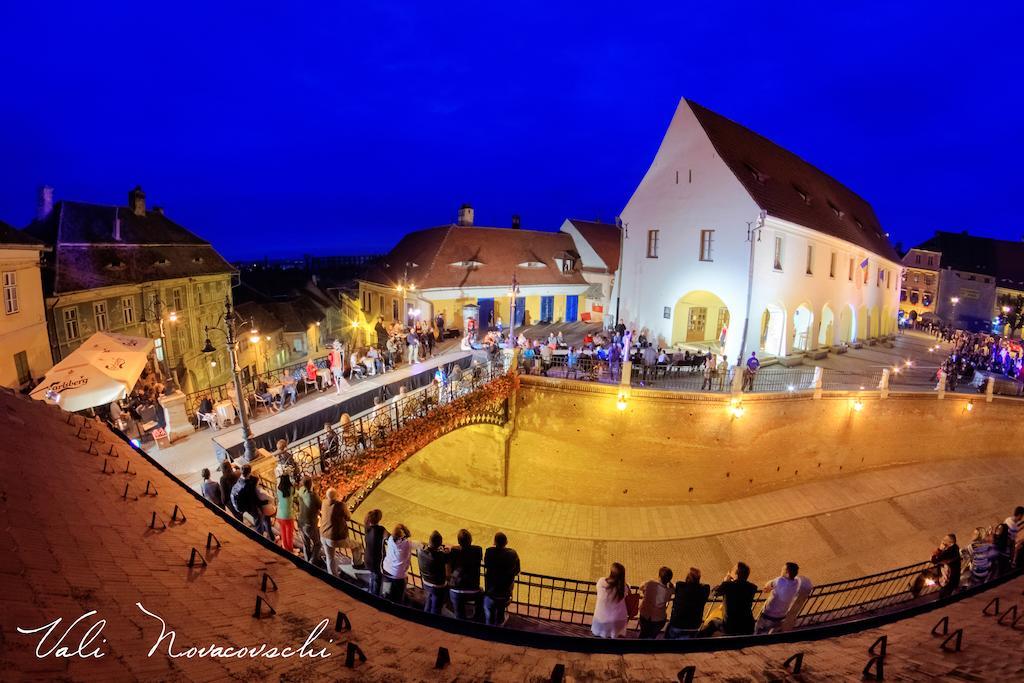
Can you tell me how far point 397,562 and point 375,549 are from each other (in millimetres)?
383

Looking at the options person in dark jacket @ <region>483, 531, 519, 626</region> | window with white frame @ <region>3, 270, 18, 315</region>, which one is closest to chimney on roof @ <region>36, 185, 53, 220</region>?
window with white frame @ <region>3, 270, 18, 315</region>

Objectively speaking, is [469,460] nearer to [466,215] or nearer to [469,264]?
[469,264]

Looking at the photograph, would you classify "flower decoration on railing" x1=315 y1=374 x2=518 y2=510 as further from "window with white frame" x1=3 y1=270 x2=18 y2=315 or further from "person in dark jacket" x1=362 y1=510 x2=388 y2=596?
"window with white frame" x1=3 y1=270 x2=18 y2=315

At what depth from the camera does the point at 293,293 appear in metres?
46.1

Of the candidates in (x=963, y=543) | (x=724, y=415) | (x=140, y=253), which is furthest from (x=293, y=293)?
(x=963, y=543)

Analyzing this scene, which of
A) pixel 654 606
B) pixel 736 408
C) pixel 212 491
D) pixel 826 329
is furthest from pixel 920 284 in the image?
pixel 212 491

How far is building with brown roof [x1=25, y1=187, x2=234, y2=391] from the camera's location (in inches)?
906

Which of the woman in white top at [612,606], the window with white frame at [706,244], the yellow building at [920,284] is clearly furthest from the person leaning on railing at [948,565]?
the yellow building at [920,284]

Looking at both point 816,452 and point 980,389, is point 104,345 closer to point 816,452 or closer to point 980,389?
point 816,452

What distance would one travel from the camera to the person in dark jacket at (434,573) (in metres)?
6.62

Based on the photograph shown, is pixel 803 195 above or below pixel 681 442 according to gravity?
above

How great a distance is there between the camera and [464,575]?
6.56m

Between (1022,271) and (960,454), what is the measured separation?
46.3 metres

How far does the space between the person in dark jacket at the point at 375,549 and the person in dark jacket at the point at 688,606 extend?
13.0 ft
